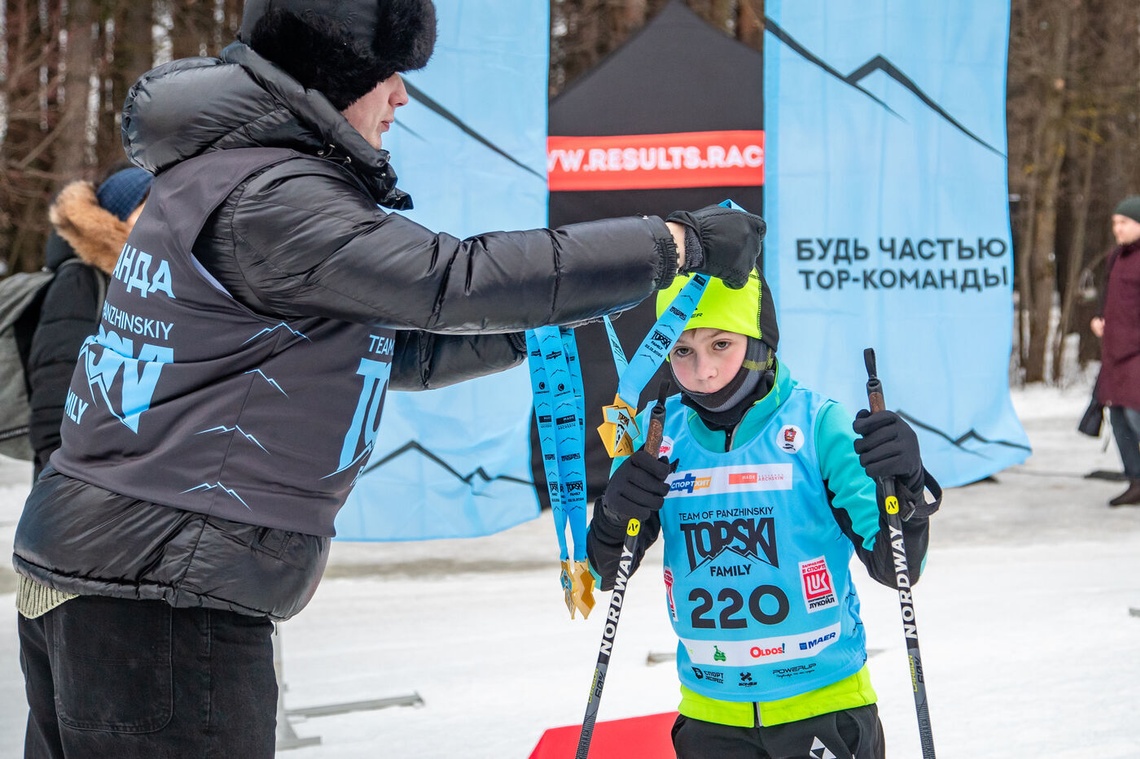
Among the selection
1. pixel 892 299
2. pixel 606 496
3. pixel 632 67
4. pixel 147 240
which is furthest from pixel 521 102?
pixel 147 240

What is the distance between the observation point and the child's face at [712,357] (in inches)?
97.3

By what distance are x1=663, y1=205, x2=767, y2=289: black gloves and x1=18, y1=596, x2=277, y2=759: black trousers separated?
86cm

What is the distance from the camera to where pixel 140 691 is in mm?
1574

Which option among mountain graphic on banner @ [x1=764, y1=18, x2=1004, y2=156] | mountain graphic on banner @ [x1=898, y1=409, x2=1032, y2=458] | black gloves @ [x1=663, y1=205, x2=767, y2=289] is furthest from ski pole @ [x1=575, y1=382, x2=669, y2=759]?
mountain graphic on banner @ [x1=898, y1=409, x2=1032, y2=458]

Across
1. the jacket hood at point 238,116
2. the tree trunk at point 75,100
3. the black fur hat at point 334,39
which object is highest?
the tree trunk at point 75,100

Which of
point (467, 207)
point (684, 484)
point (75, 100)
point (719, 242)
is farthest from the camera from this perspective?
point (75, 100)

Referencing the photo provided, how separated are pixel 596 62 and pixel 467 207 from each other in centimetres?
656

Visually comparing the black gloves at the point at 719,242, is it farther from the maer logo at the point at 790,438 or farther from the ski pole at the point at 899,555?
the maer logo at the point at 790,438

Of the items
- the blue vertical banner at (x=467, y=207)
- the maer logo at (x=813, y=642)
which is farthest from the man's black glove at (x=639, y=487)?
the blue vertical banner at (x=467, y=207)

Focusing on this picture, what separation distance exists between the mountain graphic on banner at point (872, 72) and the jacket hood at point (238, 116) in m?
4.77

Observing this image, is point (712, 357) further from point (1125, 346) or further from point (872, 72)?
point (1125, 346)

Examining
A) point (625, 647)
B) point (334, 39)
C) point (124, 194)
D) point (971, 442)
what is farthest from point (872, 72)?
point (334, 39)

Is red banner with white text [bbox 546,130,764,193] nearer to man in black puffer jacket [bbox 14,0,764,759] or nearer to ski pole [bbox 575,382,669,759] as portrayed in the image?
ski pole [bbox 575,382,669,759]

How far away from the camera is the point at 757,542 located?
243 cm
